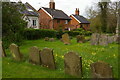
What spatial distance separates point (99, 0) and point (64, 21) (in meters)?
9.99

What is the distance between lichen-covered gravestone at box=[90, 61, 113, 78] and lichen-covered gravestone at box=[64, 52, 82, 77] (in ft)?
2.30

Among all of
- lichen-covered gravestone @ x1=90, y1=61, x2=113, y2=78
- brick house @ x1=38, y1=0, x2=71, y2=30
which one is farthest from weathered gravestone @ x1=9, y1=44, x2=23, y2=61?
brick house @ x1=38, y1=0, x2=71, y2=30

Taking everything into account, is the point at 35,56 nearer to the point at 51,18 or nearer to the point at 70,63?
the point at 70,63

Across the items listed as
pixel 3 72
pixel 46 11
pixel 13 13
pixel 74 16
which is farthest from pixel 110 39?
Answer: pixel 74 16

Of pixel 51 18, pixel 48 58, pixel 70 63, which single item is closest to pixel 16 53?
pixel 48 58

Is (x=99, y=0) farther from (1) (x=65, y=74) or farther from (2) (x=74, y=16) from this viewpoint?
(1) (x=65, y=74)

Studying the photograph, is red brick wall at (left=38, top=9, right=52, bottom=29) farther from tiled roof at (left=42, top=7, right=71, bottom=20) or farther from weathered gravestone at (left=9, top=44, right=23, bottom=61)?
weathered gravestone at (left=9, top=44, right=23, bottom=61)

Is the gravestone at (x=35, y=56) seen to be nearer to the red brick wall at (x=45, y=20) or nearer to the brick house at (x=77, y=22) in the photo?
the red brick wall at (x=45, y=20)

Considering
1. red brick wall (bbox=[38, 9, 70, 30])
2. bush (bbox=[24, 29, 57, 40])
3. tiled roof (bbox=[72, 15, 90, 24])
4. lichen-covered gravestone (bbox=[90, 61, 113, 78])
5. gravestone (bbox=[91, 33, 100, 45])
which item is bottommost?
lichen-covered gravestone (bbox=[90, 61, 113, 78])

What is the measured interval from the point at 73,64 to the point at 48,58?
1.36 meters

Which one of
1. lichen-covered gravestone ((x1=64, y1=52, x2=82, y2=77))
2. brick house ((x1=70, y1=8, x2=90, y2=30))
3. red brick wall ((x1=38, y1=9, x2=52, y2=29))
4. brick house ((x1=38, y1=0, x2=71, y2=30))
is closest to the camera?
lichen-covered gravestone ((x1=64, y1=52, x2=82, y2=77))

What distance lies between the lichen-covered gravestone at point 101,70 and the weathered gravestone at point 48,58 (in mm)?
2086

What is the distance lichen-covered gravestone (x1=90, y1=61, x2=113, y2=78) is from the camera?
505 cm

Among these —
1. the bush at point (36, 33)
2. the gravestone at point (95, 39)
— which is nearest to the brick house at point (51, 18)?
the bush at point (36, 33)
